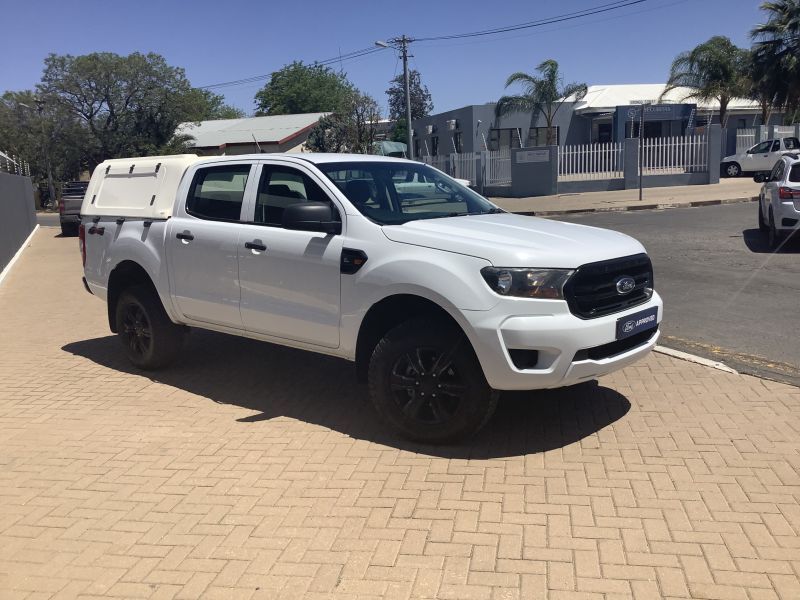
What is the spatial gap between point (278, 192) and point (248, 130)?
164 ft

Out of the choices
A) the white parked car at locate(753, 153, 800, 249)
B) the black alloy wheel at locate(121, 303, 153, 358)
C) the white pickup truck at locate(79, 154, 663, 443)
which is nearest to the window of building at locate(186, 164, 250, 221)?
the white pickup truck at locate(79, 154, 663, 443)

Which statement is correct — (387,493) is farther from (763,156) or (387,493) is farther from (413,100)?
(413,100)

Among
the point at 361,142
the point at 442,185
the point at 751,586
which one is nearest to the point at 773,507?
the point at 751,586

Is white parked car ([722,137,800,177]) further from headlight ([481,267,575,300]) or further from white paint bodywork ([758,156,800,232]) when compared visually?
headlight ([481,267,575,300])

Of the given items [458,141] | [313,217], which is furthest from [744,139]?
[313,217]

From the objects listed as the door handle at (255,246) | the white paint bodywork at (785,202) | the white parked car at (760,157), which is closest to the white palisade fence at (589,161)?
the white parked car at (760,157)

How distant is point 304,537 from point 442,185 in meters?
3.28

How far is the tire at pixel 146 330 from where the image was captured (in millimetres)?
6625

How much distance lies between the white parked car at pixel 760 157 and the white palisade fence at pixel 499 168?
36.9 ft

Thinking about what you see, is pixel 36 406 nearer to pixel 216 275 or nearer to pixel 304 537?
pixel 216 275

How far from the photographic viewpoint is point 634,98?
1662 inches

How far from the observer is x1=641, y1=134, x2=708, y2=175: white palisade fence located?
2852 cm

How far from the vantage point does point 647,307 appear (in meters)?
4.96

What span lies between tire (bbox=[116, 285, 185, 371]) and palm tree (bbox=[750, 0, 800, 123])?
A: 37.9 meters
